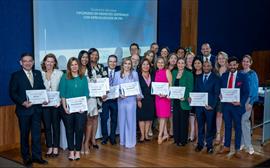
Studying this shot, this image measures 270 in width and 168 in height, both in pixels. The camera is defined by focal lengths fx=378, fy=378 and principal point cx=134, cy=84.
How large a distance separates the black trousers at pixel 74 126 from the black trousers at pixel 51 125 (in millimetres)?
171

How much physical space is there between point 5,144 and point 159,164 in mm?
2282

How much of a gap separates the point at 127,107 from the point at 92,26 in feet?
5.30

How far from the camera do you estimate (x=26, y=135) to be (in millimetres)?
4742

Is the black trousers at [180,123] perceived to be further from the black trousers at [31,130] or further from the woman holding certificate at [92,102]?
the black trousers at [31,130]

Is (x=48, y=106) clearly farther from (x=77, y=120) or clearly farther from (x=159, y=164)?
(x=159, y=164)

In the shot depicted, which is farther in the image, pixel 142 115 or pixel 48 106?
pixel 142 115

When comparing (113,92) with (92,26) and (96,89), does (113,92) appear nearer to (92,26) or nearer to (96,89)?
(96,89)

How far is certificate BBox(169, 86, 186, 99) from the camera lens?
5590 mm

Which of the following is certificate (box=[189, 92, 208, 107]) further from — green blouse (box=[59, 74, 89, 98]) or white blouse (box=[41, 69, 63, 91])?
white blouse (box=[41, 69, 63, 91])

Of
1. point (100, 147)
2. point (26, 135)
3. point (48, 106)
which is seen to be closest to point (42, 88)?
point (48, 106)

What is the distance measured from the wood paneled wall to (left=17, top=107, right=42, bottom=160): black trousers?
31.2 inches

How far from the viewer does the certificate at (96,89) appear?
5312mm

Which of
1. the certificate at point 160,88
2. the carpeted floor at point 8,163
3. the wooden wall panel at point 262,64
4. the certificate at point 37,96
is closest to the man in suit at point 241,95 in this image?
the certificate at point 160,88

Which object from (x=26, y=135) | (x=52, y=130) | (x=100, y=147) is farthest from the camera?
(x=100, y=147)
